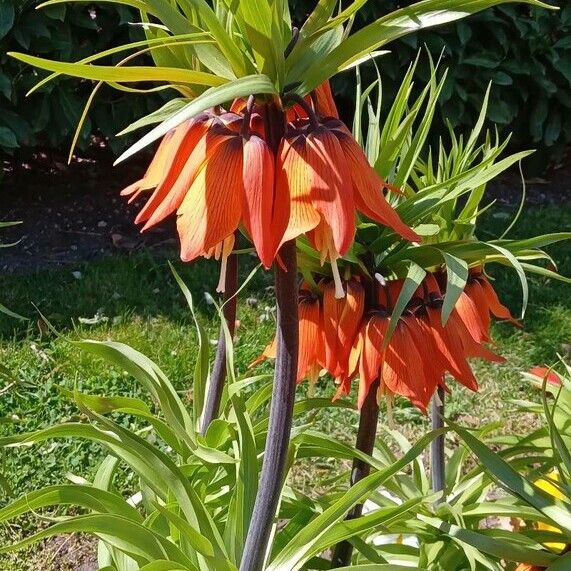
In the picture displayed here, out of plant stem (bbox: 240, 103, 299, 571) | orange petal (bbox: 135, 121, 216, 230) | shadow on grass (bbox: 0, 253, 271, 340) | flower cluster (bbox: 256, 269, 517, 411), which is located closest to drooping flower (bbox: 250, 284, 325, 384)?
flower cluster (bbox: 256, 269, 517, 411)

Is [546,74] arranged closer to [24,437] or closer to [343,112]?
[343,112]

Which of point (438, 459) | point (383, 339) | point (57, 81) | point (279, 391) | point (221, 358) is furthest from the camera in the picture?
point (57, 81)

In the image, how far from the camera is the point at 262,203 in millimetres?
718

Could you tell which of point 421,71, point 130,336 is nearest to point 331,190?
point 130,336

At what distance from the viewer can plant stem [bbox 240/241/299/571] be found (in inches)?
31.3

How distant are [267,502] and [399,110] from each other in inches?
22.4

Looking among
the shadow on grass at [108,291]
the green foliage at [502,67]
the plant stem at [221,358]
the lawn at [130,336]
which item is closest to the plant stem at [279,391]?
the plant stem at [221,358]

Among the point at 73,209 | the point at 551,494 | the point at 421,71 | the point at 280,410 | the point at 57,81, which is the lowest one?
the point at 551,494

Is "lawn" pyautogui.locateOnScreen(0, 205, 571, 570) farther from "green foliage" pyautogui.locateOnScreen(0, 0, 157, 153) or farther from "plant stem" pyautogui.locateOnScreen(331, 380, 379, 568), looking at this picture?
"plant stem" pyautogui.locateOnScreen(331, 380, 379, 568)

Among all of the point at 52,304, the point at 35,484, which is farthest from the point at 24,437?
the point at 52,304

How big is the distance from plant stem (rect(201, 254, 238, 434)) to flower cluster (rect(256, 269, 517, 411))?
15 centimetres

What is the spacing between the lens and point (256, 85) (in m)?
0.69

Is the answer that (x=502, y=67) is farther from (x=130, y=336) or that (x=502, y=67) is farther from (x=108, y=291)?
(x=130, y=336)

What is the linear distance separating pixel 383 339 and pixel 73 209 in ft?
9.96
